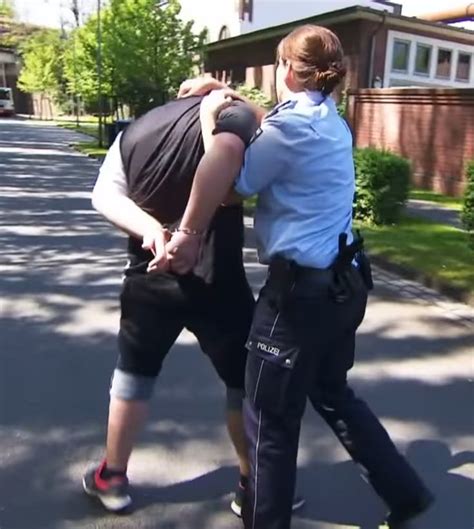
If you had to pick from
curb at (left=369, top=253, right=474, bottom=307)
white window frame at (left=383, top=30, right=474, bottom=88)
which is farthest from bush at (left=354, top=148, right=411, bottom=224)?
white window frame at (left=383, top=30, right=474, bottom=88)

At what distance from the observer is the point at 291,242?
202 cm

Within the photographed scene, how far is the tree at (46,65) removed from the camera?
187 feet

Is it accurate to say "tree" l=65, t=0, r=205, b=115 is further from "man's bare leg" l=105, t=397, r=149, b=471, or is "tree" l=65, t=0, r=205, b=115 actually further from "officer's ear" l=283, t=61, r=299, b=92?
"officer's ear" l=283, t=61, r=299, b=92

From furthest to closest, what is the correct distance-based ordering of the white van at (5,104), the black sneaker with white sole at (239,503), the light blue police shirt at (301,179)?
the white van at (5,104) < the black sneaker with white sole at (239,503) < the light blue police shirt at (301,179)

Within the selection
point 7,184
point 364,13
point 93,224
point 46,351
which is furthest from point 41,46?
point 46,351

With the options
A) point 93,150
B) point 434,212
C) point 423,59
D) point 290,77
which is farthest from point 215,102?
point 423,59

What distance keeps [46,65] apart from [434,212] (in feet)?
174

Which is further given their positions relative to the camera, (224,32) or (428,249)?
(224,32)

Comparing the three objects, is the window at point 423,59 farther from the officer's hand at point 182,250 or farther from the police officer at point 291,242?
the officer's hand at point 182,250

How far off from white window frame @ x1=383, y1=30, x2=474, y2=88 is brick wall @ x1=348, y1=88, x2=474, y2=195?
9.20 m

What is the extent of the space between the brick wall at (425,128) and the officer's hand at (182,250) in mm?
12380

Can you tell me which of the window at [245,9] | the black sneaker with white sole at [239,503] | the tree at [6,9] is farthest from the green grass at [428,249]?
the tree at [6,9]

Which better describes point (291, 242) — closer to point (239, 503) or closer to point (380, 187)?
point (239, 503)

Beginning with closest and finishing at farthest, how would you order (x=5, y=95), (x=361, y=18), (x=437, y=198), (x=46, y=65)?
(x=437, y=198)
(x=361, y=18)
(x=46, y=65)
(x=5, y=95)
